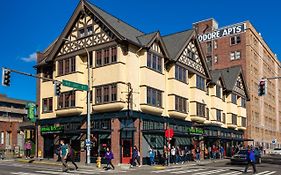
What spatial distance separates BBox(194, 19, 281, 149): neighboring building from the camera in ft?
236

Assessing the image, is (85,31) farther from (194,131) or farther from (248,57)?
(248,57)

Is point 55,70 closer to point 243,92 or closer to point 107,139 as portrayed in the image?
point 107,139

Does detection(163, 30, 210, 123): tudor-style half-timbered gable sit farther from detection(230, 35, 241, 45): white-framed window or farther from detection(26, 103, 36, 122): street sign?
detection(230, 35, 241, 45): white-framed window

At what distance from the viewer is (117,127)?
33156 mm

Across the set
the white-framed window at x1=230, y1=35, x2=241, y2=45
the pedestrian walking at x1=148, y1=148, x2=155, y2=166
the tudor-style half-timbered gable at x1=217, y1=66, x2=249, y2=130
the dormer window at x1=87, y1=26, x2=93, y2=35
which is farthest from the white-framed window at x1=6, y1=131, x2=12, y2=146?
the white-framed window at x1=230, y1=35, x2=241, y2=45

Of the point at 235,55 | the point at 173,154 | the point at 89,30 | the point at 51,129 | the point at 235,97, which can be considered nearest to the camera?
the point at 173,154

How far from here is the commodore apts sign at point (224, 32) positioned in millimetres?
74125

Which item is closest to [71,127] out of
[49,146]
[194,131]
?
[49,146]

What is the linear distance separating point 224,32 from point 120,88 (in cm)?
4826

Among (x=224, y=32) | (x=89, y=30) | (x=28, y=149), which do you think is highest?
(x=224, y=32)

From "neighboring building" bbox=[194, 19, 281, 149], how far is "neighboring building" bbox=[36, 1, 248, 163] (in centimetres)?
2903

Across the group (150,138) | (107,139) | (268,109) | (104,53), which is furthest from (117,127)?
(268,109)

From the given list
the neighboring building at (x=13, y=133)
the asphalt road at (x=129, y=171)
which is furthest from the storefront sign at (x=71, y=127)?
the asphalt road at (x=129, y=171)

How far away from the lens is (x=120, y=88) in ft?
109
